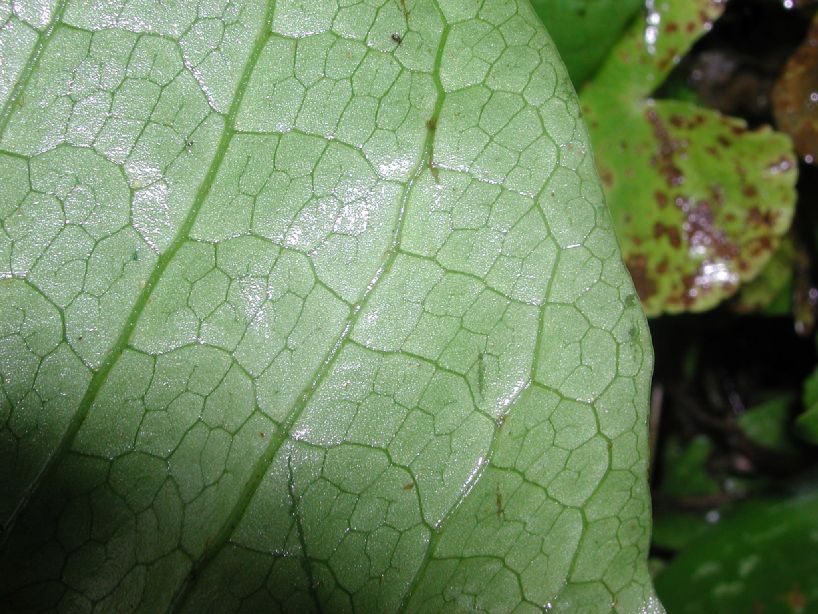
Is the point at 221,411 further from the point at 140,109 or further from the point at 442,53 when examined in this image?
the point at 442,53

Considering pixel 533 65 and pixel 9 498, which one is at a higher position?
pixel 533 65

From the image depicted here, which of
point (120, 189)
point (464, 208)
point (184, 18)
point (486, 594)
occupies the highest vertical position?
point (184, 18)

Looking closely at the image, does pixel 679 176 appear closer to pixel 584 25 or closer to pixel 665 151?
pixel 665 151

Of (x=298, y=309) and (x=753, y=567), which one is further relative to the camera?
(x=753, y=567)

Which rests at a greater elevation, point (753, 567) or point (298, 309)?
point (298, 309)

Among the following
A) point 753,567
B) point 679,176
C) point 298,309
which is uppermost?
point 298,309

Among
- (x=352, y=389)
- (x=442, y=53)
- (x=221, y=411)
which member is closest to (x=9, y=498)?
(x=221, y=411)

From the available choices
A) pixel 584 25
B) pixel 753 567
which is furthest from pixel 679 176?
pixel 753 567

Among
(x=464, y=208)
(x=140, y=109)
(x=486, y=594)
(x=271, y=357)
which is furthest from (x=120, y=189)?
(x=486, y=594)
